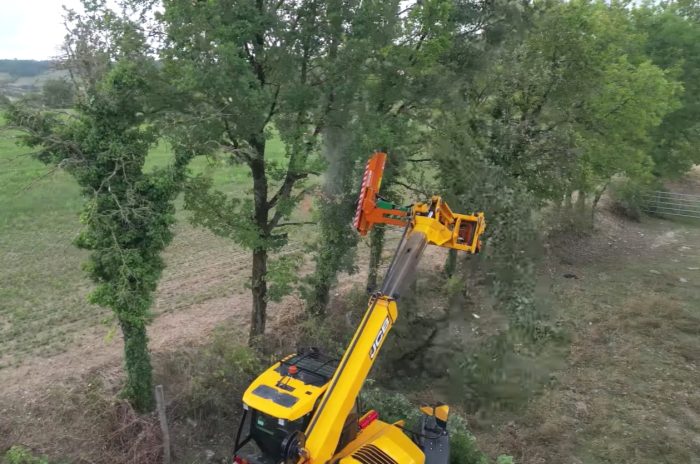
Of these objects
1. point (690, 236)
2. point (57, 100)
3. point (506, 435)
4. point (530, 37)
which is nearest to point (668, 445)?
point (506, 435)

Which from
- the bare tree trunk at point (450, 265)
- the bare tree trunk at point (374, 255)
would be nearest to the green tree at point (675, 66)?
the bare tree trunk at point (450, 265)

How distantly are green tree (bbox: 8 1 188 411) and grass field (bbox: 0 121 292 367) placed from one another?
52 centimetres

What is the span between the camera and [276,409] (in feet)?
21.6

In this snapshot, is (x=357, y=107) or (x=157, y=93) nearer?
(x=157, y=93)

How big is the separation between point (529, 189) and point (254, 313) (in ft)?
28.1

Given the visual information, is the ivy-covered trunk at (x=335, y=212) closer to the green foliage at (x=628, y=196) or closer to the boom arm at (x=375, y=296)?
the boom arm at (x=375, y=296)

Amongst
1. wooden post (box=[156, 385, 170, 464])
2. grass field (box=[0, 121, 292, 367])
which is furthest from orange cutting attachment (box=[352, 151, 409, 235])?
wooden post (box=[156, 385, 170, 464])

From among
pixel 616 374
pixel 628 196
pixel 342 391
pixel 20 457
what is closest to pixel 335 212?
pixel 342 391

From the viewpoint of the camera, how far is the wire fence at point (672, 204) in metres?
28.4

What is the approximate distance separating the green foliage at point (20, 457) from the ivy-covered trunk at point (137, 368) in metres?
1.62

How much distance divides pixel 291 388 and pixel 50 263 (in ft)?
44.6

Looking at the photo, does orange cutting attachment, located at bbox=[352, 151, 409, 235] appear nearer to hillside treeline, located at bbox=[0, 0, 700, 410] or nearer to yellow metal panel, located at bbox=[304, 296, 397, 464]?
hillside treeline, located at bbox=[0, 0, 700, 410]

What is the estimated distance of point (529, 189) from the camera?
15.5 meters

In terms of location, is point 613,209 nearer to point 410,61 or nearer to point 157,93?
point 410,61
